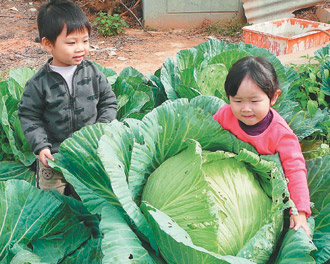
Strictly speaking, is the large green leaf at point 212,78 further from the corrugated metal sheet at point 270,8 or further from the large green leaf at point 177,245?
the corrugated metal sheet at point 270,8

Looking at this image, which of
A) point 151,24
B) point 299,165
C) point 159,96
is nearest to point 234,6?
point 151,24

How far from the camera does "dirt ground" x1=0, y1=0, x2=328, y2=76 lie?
6.93m

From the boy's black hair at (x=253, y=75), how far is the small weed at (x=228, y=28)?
6855 mm

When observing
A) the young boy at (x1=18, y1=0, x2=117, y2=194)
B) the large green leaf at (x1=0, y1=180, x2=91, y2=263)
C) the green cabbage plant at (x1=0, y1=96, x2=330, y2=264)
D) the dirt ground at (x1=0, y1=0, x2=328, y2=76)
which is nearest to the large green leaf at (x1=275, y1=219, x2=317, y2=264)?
the green cabbage plant at (x1=0, y1=96, x2=330, y2=264)

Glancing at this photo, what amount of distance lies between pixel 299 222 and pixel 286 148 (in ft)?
1.07

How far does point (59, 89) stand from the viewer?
209 cm

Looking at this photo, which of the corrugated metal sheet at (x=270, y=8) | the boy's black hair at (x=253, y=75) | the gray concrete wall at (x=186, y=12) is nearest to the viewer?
the boy's black hair at (x=253, y=75)

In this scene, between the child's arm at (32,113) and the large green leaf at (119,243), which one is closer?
the large green leaf at (119,243)

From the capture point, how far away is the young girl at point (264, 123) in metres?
1.60

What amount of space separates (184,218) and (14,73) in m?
2.06

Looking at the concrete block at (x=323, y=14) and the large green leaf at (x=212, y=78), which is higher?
the concrete block at (x=323, y=14)

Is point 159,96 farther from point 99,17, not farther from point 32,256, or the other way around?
point 99,17

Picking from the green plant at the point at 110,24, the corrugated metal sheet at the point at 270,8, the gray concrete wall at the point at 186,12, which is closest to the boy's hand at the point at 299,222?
the corrugated metal sheet at the point at 270,8

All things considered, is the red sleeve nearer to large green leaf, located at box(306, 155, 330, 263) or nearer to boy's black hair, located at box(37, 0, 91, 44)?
large green leaf, located at box(306, 155, 330, 263)
